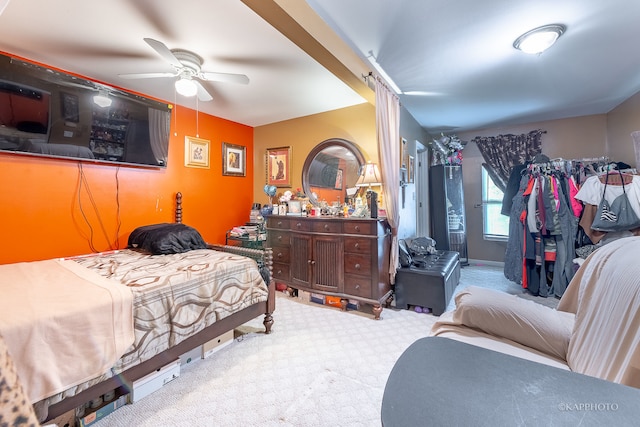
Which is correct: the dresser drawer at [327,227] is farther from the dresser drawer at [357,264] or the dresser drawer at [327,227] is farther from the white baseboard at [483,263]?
the white baseboard at [483,263]

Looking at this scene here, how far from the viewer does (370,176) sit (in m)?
2.91

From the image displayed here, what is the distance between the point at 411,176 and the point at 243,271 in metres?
2.68

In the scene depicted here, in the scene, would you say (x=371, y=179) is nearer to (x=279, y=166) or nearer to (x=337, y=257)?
(x=337, y=257)

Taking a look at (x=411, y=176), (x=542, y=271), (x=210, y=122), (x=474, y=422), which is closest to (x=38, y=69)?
(x=210, y=122)

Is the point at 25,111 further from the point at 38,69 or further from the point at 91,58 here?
the point at 91,58

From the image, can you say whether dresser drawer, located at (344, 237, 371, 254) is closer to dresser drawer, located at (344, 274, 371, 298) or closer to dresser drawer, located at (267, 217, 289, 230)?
dresser drawer, located at (344, 274, 371, 298)

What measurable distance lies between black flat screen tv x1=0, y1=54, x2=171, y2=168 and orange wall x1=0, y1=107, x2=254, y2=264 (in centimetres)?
16

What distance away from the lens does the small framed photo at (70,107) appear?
2344 millimetres

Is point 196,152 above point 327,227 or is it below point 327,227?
above

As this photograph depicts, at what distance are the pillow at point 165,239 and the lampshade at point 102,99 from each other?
1.25m

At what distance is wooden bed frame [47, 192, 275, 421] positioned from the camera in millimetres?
1280

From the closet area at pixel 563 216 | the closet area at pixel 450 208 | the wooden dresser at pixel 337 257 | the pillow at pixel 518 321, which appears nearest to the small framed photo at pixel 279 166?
the wooden dresser at pixel 337 257

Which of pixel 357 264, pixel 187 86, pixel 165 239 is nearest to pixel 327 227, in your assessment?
pixel 357 264

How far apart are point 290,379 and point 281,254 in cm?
164
